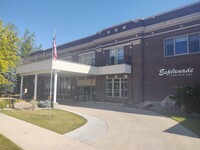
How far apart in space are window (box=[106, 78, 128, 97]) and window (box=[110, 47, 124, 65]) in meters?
2.41

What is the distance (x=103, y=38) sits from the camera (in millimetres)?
27781

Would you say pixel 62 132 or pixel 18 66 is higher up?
pixel 18 66

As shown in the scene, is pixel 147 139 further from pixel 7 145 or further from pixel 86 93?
pixel 86 93

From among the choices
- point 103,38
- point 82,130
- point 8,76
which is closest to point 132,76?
point 103,38

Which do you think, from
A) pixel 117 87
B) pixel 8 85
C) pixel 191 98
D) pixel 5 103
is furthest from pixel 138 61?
pixel 8 85

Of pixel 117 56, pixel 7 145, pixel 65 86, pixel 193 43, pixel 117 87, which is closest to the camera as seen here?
pixel 7 145

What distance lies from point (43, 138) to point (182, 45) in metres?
16.7

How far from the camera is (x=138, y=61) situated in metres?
23.2

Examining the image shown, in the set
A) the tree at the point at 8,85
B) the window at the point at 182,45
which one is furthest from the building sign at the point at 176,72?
the tree at the point at 8,85

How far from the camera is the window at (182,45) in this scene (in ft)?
61.8

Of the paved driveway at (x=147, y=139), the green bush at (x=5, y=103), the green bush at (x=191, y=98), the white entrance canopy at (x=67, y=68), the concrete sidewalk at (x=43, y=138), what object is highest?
the white entrance canopy at (x=67, y=68)

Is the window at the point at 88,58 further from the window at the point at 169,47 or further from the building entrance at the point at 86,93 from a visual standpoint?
the window at the point at 169,47

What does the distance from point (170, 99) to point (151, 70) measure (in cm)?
500

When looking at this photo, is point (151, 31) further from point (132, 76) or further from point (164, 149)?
point (164, 149)
